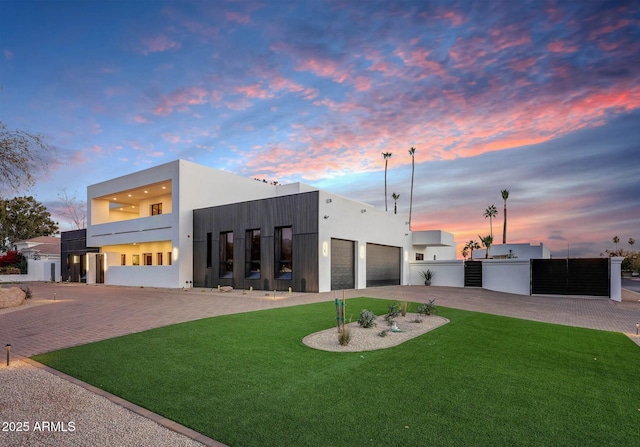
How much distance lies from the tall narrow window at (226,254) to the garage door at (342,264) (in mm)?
6810

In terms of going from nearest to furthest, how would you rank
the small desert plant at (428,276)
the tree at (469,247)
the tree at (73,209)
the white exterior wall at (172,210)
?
the white exterior wall at (172,210) → the small desert plant at (428,276) → the tree at (73,209) → the tree at (469,247)

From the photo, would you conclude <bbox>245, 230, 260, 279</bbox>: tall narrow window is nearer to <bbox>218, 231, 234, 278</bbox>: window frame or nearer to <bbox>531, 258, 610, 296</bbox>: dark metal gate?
<bbox>218, 231, 234, 278</bbox>: window frame

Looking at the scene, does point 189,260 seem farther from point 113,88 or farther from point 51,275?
point 51,275

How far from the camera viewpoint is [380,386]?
450 centimetres

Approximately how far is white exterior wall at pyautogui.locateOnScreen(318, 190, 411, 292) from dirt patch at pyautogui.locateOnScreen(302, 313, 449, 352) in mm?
8554

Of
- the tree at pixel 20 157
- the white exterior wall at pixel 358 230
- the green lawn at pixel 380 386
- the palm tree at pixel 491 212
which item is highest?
the palm tree at pixel 491 212

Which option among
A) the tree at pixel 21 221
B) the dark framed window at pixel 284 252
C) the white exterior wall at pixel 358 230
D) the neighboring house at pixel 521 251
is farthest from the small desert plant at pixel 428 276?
the tree at pixel 21 221

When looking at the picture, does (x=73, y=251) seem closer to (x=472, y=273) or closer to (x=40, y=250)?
(x=40, y=250)

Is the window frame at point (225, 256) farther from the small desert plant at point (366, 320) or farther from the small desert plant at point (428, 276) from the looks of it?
the small desert plant at point (428, 276)

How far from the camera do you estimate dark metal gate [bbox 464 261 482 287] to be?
24250 millimetres

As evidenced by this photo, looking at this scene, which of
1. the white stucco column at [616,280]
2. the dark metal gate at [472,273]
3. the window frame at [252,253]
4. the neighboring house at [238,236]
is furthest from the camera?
the dark metal gate at [472,273]

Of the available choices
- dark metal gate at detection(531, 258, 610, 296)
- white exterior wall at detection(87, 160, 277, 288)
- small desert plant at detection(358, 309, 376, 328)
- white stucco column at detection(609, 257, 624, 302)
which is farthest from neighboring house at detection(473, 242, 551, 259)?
small desert plant at detection(358, 309, 376, 328)

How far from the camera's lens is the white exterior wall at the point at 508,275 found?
20281mm

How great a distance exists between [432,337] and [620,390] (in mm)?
3371
